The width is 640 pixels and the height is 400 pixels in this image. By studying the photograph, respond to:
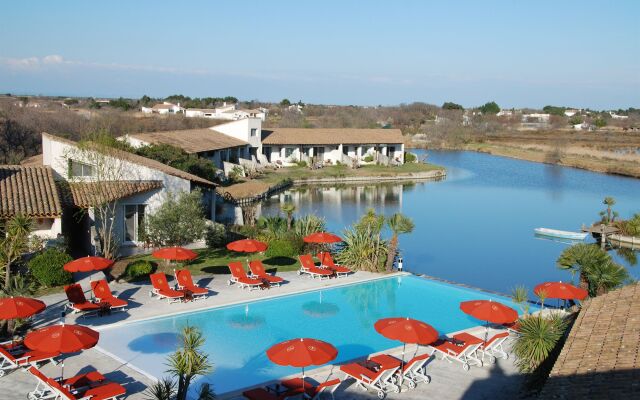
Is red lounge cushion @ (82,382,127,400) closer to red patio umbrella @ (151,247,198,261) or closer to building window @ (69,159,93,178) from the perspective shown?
red patio umbrella @ (151,247,198,261)

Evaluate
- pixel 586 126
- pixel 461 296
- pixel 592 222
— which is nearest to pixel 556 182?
pixel 592 222

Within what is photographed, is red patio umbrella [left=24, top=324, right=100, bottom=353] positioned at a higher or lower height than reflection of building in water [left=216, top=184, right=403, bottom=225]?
higher

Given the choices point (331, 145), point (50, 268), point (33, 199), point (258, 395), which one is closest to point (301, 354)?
point (258, 395)

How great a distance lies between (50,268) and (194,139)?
31.0 m

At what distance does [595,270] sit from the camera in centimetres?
1738

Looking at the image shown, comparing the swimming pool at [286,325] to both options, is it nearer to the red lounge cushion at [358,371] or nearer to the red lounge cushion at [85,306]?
the red lounge cushion at [85,306]

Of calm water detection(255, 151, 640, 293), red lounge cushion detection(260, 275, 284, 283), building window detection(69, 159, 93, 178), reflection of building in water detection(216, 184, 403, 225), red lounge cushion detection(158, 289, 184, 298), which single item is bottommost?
reflection of building in water detection(216, 184, 403, 225)

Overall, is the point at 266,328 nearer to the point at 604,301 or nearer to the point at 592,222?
the point at 604,301

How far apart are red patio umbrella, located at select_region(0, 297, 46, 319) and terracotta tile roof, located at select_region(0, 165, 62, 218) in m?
7.92

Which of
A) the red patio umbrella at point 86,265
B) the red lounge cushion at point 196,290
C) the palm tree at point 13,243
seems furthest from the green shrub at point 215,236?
the palm tree at point 13,243

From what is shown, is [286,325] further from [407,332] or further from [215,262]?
[215,262]

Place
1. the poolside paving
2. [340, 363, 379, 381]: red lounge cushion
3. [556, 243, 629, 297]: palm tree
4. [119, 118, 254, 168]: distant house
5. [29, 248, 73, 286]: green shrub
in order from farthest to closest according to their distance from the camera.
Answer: [119, 118, 254, 168]: distant house
[29, 248, 73, 286]: green shrub
[556, 243, 629, 297]: palm tree
[340, 363, 379, 381]: red lounge cushion
the poolside paving

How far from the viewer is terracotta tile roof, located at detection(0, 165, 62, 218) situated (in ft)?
69.4

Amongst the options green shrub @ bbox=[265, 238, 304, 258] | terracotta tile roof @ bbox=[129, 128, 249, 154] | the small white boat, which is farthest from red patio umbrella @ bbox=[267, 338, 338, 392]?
terracotta tile roof @ bbox=[129, 128, 249, 154]
